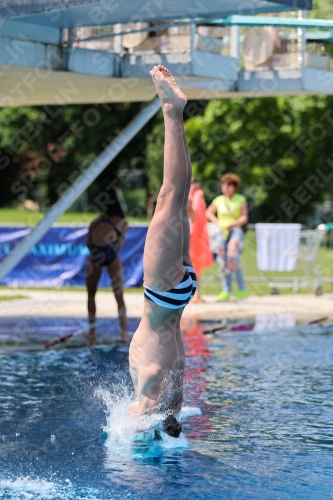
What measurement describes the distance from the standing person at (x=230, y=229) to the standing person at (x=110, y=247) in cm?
453

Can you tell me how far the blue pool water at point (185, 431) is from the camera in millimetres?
5105

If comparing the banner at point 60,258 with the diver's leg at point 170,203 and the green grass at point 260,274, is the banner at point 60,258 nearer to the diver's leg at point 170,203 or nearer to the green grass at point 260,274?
the green grass at point 260,274

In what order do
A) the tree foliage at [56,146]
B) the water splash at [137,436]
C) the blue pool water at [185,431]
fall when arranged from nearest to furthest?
the blue pool water at [185,431], the water splash at [137,436], the tree foliage at [56,146]

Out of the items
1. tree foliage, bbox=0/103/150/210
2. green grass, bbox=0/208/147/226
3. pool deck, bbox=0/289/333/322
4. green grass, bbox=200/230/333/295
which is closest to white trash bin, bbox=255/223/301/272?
green grass, bbox=200/230/333/295

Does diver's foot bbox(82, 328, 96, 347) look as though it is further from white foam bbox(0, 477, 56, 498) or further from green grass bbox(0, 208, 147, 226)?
green grass bbox(0, 208, 147, 226)

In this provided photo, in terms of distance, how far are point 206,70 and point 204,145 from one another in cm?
2599

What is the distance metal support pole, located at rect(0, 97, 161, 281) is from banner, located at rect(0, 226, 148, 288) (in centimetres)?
563

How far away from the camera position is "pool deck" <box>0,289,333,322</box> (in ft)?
44.8

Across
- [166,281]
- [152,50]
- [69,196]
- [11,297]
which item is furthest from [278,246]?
[166,281]

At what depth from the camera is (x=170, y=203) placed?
5543mm

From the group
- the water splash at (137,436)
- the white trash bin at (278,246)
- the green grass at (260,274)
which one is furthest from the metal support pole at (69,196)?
the green grass at (260,274)

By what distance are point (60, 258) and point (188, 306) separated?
3.63 meters

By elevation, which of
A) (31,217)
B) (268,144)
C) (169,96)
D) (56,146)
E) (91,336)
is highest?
(169,96)

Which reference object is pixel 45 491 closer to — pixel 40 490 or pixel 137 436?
pixel 40 490
